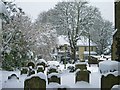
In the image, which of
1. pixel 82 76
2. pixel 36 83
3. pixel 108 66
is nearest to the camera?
pixel 36 83

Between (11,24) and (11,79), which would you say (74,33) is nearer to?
(11,24)

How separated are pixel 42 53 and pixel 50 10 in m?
18.3

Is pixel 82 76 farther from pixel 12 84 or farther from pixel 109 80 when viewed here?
pixel 12 84

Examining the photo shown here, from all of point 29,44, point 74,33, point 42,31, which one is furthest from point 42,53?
point 74,33

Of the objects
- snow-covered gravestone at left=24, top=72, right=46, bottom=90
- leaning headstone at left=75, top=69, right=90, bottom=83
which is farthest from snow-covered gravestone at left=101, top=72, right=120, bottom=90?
snow-covered gravestone at left=24, top=72, right=46, bottom=90

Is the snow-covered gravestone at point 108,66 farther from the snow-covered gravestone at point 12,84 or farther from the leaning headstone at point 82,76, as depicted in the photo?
the snow-covered gravestone at point 12,84

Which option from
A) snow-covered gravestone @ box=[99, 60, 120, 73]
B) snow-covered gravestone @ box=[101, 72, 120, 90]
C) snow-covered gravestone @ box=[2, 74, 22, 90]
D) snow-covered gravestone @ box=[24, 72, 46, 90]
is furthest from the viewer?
snow-covered gravestone @ box=[99, 60, 120, 73]

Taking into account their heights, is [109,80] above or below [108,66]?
below

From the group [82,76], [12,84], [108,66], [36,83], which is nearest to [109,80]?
[82,76]

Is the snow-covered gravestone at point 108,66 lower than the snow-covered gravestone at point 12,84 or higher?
higher

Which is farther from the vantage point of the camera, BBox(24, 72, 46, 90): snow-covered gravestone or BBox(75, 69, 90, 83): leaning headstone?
BBox(75, 69, 90, 83): leaning headstone

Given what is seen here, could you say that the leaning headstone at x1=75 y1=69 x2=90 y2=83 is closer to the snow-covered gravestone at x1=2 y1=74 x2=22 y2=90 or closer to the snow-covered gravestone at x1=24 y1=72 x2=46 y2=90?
the snow-covered gravestone at x1=2 y1=74 x2=22 y2=90

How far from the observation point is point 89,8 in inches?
1763

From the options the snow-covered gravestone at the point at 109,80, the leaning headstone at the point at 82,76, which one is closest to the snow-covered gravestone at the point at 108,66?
the leaning headstone at the point at 82,76
